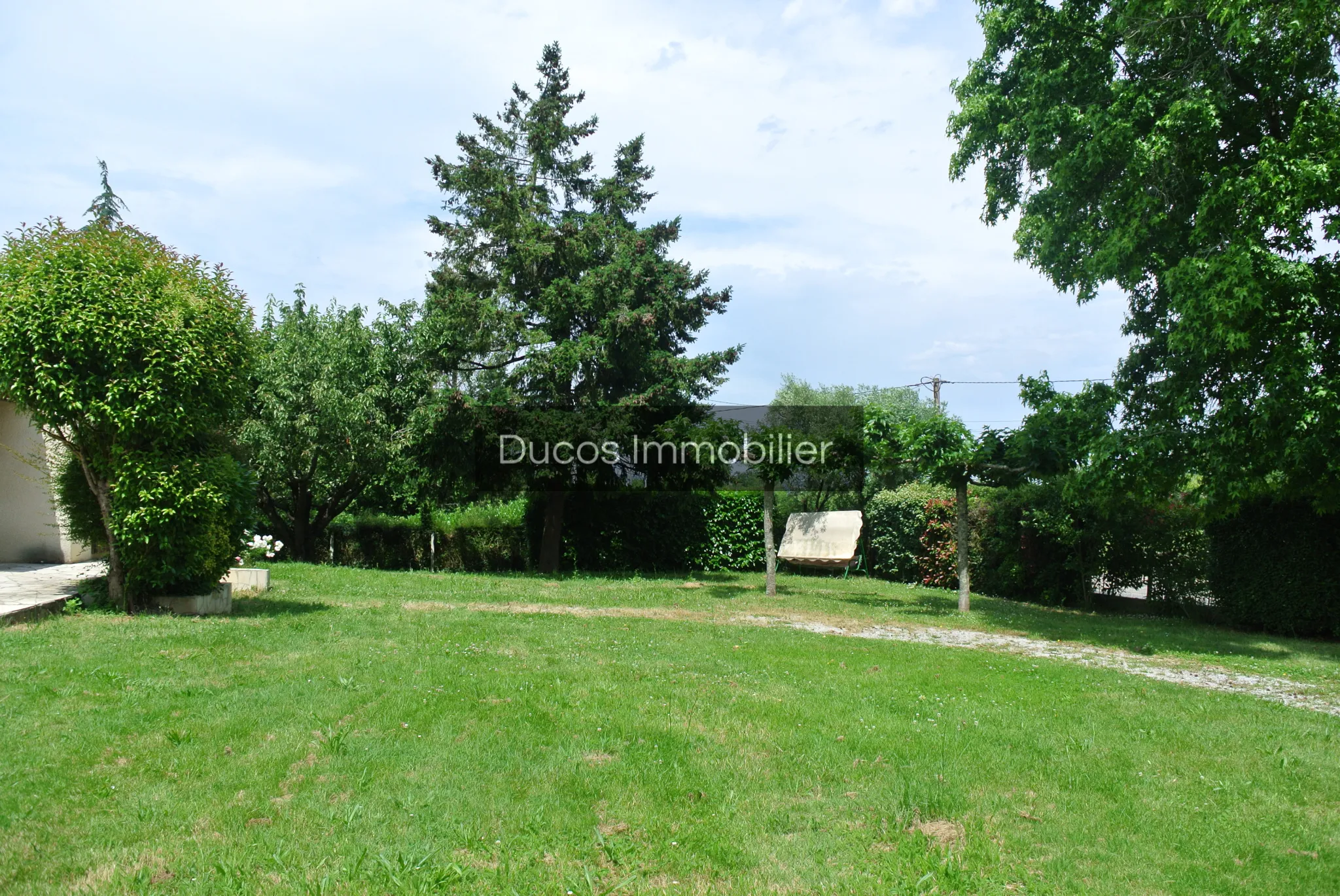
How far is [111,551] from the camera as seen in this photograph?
32.7 ft

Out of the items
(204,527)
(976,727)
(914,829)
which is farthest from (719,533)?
(914,829)

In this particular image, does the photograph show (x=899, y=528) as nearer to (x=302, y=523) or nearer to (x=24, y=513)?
(x=302, y=523)

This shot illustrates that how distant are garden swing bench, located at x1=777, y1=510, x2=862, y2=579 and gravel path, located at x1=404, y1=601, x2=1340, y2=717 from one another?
894 centimetres

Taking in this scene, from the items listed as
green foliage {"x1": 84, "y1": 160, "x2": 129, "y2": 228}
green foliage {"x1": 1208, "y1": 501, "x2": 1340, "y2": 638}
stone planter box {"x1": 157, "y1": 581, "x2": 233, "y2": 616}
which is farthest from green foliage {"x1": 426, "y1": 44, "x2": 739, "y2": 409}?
green foliage {"x1": 84, "y1": 160, "x2": 129, "y2": 228}

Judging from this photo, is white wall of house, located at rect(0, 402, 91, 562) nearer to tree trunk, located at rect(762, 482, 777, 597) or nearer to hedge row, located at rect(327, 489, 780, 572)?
hedge row, located at rect(327, 489, 780, 572)

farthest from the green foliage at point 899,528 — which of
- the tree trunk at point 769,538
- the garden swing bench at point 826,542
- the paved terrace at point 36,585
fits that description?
the paved terrace at point 36,585

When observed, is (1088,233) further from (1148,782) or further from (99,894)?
(99,894)

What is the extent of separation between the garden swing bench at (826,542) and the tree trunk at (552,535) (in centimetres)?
618

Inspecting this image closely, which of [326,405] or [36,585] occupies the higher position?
[326,405]

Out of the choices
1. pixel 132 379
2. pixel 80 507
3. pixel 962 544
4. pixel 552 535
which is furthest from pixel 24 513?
pixel 962 544

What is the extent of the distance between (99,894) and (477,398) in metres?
16.3

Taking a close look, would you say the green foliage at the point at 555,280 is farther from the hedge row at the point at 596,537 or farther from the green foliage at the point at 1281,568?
the green foliage at the point at 1281,568

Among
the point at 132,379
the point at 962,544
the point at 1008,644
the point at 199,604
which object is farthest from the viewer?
the point at 962,544

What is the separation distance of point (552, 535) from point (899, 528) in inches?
355
